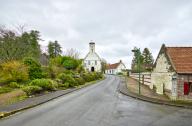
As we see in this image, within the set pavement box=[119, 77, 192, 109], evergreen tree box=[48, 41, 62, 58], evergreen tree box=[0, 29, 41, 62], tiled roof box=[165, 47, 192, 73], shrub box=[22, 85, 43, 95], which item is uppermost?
evergreen tree box=[48, 41, 62, 58]

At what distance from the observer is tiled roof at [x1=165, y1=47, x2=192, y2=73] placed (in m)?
20.9

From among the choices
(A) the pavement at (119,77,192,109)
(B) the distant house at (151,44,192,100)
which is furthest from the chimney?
(B) the distant house at (151,44,192,100)

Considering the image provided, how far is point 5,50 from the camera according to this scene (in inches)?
1495

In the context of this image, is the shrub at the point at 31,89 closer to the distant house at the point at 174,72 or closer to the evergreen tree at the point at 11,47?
the distant house at the point at 174,72

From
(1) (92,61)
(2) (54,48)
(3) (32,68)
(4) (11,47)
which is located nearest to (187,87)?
(3) (32,68)

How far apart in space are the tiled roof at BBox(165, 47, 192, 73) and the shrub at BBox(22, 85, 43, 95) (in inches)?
525

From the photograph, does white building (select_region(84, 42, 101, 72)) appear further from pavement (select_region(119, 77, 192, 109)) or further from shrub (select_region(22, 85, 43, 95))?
shrub (select_region(22, 85, 43, 95))

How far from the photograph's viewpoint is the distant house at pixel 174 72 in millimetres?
20250

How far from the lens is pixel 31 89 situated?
22.0 meters

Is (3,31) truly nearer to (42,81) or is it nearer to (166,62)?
(42,81)

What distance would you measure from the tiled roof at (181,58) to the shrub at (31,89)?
43.8 ft

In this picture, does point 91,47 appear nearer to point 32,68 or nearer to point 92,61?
point 92,61

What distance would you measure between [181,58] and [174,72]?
8.22 ft

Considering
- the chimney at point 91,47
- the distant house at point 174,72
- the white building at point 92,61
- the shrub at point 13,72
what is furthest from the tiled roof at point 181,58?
the white building at point 92,61
